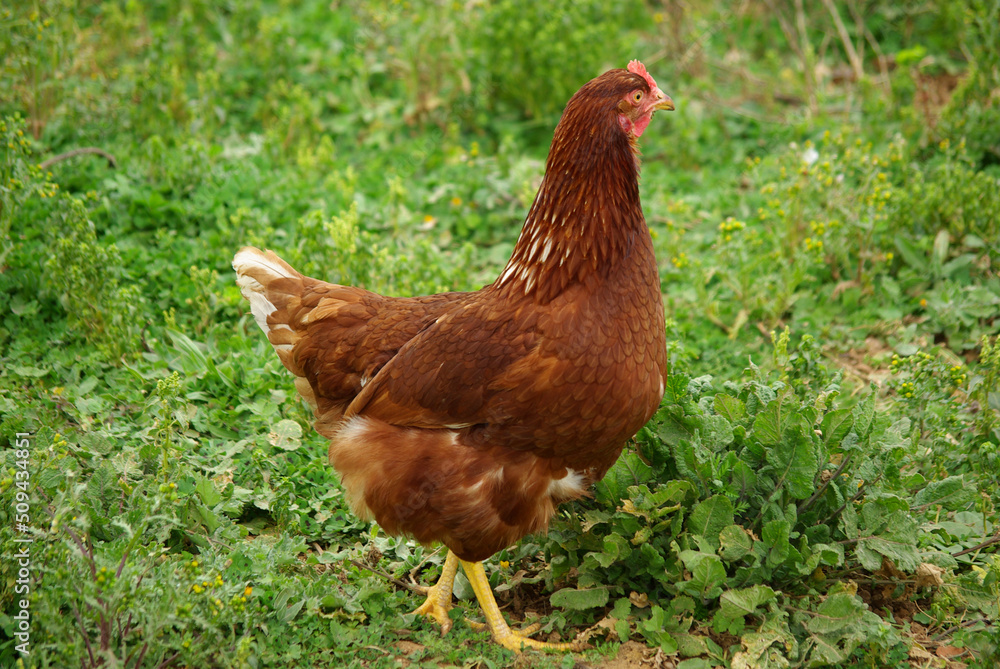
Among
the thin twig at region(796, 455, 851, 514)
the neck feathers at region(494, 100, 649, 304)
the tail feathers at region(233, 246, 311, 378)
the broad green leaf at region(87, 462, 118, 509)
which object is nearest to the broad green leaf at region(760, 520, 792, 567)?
the thin twig at region(796, 455, 851, 514)

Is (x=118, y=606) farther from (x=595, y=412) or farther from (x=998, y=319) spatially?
(x=998, y=319)

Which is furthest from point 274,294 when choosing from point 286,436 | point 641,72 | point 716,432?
point 716,432

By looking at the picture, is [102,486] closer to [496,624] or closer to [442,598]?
[442,598]

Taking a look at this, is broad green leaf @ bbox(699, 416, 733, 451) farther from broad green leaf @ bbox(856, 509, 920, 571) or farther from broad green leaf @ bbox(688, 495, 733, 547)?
broad green leaf @ bbox(856, 509, 920, 571)

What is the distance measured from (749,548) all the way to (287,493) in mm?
2144

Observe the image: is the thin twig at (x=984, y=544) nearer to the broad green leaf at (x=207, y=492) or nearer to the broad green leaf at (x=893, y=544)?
the broad green leaf at (x=893, y=544)

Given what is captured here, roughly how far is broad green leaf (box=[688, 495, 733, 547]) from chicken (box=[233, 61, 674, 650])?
42 centimetres

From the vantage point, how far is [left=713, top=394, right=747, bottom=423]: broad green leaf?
3.34 metres

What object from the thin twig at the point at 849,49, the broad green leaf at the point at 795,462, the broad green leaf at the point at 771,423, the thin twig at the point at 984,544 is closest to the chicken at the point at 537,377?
the broad green leaf at the point at 771,423

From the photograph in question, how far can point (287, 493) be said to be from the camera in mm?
3695

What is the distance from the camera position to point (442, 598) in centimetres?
344

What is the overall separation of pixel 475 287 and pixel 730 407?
227cm

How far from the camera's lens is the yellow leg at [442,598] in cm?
335

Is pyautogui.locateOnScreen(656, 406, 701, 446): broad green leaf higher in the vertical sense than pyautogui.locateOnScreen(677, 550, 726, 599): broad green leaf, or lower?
higher
